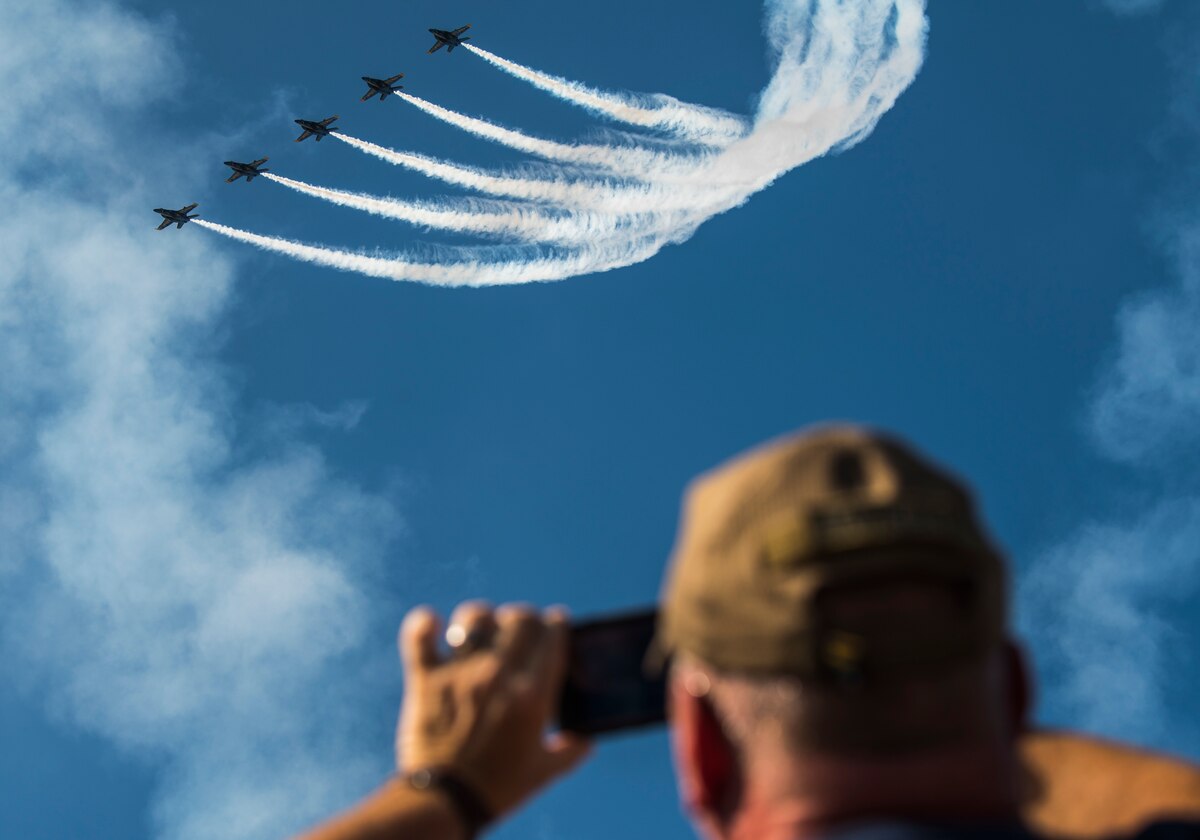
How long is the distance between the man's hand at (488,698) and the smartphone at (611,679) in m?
0.12

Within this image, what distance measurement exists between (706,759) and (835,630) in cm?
69

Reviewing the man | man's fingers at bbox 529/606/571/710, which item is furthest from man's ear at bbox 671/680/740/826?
man's fingers at bbox 529/606/571/710

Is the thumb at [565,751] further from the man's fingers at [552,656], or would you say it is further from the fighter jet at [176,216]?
the fighter jet at [176,216]

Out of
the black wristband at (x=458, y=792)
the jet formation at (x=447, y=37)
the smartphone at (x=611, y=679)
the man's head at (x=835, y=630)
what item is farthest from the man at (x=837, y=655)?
the jet formation at (x=447, y=37)

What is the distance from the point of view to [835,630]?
380 centimetres

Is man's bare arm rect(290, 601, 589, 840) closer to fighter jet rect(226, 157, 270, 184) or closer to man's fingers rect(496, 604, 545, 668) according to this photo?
man's fingers rect(496, 604, 545, 668)

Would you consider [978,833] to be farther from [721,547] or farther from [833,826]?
[721,547]

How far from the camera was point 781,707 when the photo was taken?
12.6ft

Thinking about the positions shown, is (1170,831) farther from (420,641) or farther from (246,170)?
(246,170)

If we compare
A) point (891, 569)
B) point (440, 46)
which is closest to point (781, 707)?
point (891, 569)

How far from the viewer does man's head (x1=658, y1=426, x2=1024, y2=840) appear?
12.3 ft

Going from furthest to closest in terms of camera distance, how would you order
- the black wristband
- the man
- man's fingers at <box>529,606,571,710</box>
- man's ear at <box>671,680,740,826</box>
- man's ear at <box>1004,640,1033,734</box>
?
man's fingers at <box>529,606,571,710</box>, the black wristband, man's ear at <box>1004,640,1033,734</box>, man's ear at <box>671,680,740,826</box>, the man

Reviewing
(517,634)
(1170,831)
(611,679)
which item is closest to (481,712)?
(517,634)

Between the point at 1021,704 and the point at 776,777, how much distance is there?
Result: 138 cm
